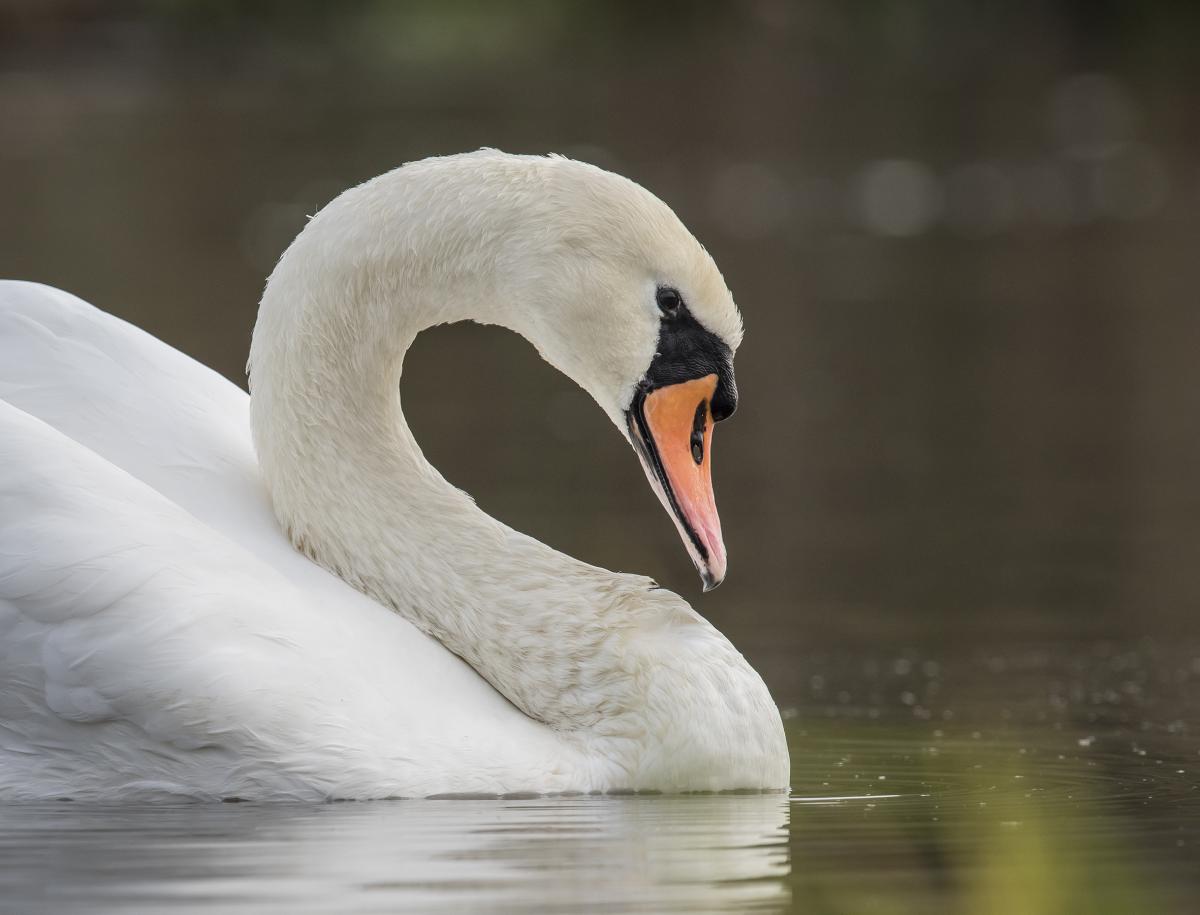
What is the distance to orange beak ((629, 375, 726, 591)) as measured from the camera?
5750 mm

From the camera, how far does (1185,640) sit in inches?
308

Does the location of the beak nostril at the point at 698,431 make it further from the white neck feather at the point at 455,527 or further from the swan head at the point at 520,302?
the white neck feather at the point at 455,527

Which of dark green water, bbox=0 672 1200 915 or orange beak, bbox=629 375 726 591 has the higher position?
orange beak, bbox=629 375 726 591

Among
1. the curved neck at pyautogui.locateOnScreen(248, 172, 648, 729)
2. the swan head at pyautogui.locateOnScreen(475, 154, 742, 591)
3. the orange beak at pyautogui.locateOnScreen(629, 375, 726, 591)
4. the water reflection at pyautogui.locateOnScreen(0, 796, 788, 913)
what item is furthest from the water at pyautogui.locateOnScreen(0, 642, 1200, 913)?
the swan head at pyautogui.locateOnScreen(475, 154, 742, 591)

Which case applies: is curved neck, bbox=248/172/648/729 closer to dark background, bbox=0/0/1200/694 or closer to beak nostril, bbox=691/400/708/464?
beak nostril, bbox=691/400/708/464

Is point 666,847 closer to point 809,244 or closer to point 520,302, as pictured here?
point 520,302

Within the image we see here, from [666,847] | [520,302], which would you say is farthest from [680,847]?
[520,302]

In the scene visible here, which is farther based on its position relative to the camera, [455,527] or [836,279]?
[836,279]

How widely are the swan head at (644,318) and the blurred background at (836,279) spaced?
1313 mm

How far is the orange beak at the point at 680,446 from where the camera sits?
5.75m

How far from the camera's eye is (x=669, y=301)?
5.75 m

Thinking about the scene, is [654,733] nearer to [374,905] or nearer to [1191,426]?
[374,905]

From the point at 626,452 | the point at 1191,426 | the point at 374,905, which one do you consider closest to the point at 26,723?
the point at 374,905

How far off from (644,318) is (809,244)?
59.6 ft
